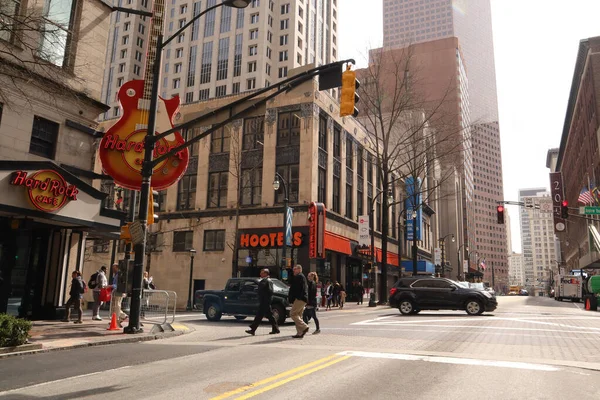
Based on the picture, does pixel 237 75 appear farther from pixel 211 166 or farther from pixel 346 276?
pixel 346 276

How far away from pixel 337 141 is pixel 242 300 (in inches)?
900

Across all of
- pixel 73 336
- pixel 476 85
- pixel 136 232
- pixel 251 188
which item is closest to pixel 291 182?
pixel 251 188

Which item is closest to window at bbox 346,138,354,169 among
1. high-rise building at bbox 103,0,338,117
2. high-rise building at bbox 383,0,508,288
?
high-rise building at bbox 103,0,338,117

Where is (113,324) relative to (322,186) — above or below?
below

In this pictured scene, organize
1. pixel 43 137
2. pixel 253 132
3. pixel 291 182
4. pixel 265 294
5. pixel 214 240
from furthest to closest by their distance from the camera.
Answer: pixel 253 132
pixel 214 240
pixel 291 182
pixel 43 137
pixel 265 294

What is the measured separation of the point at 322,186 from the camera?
33969 mm

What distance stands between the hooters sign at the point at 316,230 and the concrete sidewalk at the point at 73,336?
15.7m

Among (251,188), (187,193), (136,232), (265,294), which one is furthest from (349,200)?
(136,232)

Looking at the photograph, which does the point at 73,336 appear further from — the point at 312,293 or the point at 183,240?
the point at 183,240

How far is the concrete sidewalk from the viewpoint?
946cm

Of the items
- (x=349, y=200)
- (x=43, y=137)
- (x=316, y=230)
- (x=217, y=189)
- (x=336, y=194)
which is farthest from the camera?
(x=349, y=200)

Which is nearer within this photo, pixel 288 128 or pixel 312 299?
pixel 312 299

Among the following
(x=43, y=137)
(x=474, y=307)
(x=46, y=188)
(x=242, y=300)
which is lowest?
(x=474, y=307)

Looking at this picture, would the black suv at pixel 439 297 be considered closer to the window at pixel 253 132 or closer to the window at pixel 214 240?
the window at pixel 214 240
